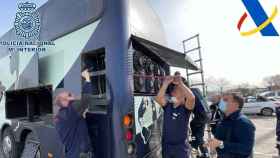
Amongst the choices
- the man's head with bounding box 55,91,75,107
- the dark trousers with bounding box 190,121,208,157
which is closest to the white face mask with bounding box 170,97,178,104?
the man's head with bounding box 55,91,75,107

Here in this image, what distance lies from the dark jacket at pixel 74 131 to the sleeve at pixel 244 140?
6.00ft

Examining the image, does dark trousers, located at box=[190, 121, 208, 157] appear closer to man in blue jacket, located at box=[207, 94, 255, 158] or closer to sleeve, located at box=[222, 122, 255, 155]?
man in blue jacket, located at box=[207, 94, 255, 158]

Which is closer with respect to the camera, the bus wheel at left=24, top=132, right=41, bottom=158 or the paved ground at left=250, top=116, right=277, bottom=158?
the bus wheel at left=24, top=132, right=41, bottom=158

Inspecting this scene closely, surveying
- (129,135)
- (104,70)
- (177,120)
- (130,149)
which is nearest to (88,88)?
(104,70)

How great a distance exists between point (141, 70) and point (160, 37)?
1364 mm

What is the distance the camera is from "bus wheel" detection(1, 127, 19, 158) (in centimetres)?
563

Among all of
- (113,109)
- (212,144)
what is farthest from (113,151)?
(212,144)

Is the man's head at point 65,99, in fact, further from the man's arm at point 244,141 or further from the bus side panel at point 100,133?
the man's arm at point 244,141

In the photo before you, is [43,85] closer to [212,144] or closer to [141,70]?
[141,70]

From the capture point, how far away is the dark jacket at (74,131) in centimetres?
358

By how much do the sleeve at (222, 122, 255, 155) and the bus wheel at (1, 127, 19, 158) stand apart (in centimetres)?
431

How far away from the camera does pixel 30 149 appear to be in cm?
507

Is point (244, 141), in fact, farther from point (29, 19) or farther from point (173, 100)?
point (29, 19)

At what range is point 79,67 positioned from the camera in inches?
150
